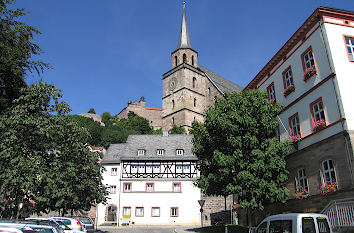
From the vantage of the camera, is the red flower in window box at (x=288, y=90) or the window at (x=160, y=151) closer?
the red flower in window box at (x=288, y=90)

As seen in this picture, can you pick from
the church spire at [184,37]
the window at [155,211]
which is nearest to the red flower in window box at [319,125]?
the window at [155,211]

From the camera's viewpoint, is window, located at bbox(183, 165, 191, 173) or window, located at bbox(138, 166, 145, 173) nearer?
window, located at bbox(183, 165, 191, 173)

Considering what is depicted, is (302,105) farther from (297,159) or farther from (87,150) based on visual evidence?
(87,150)

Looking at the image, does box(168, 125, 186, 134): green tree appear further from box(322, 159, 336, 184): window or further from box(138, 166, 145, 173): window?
box(322, 159, 336, 184): window

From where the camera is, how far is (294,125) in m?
18.0

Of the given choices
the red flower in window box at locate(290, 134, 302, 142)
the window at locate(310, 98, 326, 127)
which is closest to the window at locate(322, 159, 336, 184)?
the window at locate(310, 98, 326, 127)

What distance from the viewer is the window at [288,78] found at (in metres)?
18.6

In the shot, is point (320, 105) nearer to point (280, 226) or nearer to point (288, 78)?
point (288, 78)

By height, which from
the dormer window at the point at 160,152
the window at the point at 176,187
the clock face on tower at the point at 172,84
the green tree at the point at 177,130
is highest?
the clock face on tower at the point at 172,84

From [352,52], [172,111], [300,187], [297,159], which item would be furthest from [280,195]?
[172,111]

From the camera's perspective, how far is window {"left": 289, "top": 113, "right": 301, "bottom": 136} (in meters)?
17.6

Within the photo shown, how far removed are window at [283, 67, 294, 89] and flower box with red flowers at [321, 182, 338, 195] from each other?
6.67 metres

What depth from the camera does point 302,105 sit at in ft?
56.0

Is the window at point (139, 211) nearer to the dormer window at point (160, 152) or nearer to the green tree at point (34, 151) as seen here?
the dormer window at point (160, 152)
